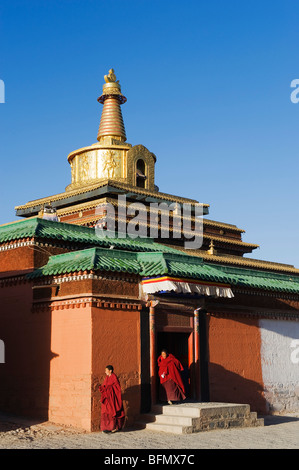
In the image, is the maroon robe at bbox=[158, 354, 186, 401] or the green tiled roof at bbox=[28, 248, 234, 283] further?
the maroon robe at bbox=[158, 354, 186, 401]

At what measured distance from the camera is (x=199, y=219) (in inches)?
1180

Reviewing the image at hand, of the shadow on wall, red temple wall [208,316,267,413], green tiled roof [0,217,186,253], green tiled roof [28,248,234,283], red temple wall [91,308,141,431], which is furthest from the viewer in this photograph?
red temple wall [208,316,267,413]

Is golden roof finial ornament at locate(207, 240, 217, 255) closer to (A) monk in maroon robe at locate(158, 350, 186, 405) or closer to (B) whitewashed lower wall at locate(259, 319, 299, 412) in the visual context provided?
(B) whitewashed lower wall at locate(259, 319, 299, 412)

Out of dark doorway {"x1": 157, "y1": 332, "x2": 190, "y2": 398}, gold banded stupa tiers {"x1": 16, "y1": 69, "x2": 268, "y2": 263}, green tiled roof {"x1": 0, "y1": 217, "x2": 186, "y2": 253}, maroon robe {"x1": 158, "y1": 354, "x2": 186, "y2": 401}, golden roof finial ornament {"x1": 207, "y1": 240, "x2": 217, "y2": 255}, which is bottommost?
maroon robe {"x1": 158, "y1": 354, "x2": 186, "y2": 401}

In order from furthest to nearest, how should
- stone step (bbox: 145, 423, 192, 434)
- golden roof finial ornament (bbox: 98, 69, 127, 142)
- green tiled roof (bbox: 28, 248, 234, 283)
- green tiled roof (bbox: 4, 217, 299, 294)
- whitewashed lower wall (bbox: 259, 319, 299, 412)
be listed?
1. golden roof finial ornament (bbox: 98, 69, 127, 142)
2. whitewashed lower wall (bbox: 259, 319, 299, 412)
3. green tiled roof (bbox: 4, 217, 299, 294)
4. green tiled roof (bbox: 28, 248, 234, 283)
5. stone step (bbox: 145, 423, 192, 434)

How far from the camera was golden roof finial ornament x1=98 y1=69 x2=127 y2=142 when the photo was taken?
30703mm

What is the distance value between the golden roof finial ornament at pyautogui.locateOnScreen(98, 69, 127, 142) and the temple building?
34.5 feet

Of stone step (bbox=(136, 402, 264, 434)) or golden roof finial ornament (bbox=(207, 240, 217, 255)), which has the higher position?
golden roof finial ornament (bbox=(207, 240, 217, 255))

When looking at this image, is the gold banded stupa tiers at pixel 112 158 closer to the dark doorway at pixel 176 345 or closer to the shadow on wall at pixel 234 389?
the dark doorway at pixel 176 345

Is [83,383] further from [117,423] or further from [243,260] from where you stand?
[243,260]

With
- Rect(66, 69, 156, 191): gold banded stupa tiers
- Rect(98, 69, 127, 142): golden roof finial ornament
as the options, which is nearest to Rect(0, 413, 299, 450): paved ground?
Rect(66, 69, 156, 191): gold banded stupa tiers

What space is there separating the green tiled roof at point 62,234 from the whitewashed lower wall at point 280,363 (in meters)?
4.71

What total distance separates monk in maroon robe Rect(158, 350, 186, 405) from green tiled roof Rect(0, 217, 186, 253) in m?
4.28

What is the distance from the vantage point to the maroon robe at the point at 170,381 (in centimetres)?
1609
